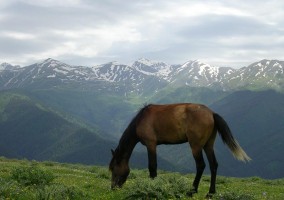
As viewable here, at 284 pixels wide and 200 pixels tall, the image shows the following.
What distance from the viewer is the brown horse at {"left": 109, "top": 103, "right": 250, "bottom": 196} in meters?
16.0

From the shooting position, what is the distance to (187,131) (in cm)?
1612

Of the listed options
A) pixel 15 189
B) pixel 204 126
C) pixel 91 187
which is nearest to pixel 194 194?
pixel 204 126

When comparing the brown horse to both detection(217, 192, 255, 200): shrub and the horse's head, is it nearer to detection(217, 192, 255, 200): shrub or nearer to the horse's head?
detection(217, 192, 255, 200): shrub

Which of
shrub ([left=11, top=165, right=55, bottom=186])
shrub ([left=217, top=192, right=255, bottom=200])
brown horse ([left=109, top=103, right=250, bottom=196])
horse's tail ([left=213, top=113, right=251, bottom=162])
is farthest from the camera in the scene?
shrub ([left=11, top=165, right=55, bottom=186])

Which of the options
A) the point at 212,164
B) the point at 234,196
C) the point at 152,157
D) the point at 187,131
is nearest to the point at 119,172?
the point at 152,157

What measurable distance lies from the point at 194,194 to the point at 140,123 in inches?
153

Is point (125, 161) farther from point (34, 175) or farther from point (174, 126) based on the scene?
point (34, 175)

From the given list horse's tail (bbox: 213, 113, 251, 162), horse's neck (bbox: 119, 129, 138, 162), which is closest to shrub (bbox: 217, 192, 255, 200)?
horse's tail (bbox: 213, 113, 251, 162)

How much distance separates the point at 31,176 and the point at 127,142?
5.05m

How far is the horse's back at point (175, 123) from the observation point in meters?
16.1

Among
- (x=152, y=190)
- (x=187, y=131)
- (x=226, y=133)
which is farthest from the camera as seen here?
(x=226, y=133)

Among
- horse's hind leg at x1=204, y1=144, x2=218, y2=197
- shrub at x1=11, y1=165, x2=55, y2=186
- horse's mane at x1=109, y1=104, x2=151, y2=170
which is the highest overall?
horse's mane at x1=109, y1=104, x2=151, y2=170

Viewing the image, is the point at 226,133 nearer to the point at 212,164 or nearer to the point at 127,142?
the point at 212,164

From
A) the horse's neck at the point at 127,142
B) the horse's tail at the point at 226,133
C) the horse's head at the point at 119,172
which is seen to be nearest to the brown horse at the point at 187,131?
the horse's tail at the point at 226,133
